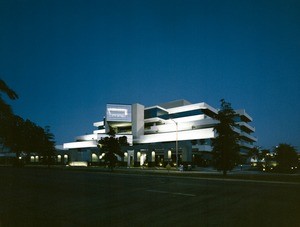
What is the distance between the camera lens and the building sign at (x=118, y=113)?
80.6 m

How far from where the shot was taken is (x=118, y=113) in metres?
81.6

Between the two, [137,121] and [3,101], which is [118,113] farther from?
[3,101]

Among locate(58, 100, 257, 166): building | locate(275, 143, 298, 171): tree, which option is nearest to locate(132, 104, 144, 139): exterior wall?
locate(58, 100, 257, 166): building

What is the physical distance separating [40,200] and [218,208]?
7.89m

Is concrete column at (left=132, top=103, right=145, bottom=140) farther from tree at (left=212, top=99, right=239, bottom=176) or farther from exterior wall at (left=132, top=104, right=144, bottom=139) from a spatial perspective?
tree at (left=212, top=99, right=239, bottom=176)

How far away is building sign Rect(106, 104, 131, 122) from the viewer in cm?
8056

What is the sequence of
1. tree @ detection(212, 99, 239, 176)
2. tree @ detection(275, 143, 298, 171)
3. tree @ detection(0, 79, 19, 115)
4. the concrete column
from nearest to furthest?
tree @ detection(0, 79, 19, 115) → tree @ detection(212, 99, 239, 176) → tree @ detection(275, 143, 298, 171) → the concrete column

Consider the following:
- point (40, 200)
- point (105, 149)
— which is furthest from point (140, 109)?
point (40, 200)

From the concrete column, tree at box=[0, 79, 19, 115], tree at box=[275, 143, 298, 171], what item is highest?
the concrete column

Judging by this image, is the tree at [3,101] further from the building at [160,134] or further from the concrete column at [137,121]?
the concrete column at [137,121]

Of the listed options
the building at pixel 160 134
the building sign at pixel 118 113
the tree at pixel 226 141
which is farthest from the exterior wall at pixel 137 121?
the tree at pixel 226 141

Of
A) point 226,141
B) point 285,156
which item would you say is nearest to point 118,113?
point 285,156

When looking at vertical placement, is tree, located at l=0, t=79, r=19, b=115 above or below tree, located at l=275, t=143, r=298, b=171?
above

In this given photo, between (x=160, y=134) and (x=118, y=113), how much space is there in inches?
579
